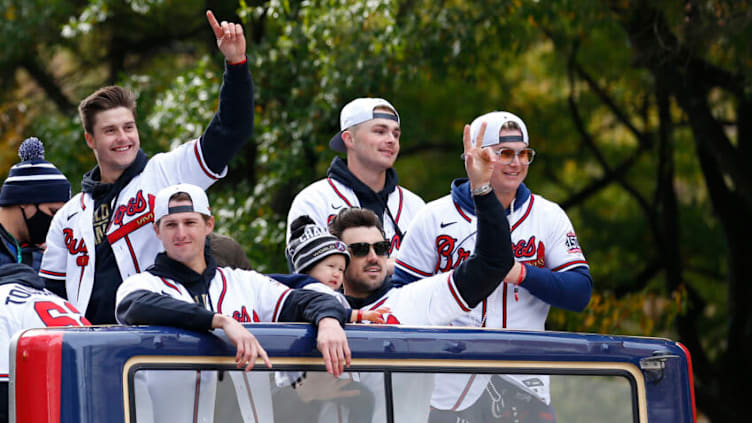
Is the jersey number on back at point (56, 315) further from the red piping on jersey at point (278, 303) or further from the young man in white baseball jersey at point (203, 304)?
the red piping on jersey at point (278, 303)

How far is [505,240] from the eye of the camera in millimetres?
3746

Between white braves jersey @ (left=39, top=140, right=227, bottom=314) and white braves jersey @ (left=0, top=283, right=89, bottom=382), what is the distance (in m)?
0.59

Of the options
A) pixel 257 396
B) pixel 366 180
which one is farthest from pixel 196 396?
pixel 366 180

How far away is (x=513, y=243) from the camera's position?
4.22 metres

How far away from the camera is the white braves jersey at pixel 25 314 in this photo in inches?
132

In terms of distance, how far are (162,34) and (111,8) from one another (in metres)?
2.78

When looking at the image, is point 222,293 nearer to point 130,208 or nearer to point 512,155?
point 130,208

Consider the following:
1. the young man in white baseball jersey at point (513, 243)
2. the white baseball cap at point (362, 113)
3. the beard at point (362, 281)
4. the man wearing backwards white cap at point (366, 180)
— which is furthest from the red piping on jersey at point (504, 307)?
the white baseball cap at point (362, 113)

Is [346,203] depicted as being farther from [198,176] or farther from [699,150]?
[699,150]

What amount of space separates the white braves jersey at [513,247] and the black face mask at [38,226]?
4.75ft

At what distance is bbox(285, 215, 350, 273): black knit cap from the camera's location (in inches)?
161

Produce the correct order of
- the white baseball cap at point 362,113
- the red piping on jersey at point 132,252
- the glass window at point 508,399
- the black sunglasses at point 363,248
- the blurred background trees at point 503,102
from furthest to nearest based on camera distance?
1. the blurred background trees at point 503,102
2. the white baseball cap at point 362,113
3. the black sunglasses at point 363,248
4. the red piping on jersey at point 132,252
5. the glass window at point 508,399

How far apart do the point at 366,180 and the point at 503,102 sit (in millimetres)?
8756

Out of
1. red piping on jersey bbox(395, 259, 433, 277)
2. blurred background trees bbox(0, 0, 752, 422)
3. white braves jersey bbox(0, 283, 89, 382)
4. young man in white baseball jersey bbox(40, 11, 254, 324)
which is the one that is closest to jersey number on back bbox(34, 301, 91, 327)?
white braves jersey bbox(0, 283, 89, 382)
